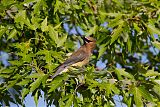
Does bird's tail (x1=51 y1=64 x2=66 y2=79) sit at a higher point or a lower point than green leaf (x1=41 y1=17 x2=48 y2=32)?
lower

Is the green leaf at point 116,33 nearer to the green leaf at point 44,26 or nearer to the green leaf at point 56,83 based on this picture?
the green leaf at point 44,26

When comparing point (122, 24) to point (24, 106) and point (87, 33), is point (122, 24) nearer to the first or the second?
point (87, 33)

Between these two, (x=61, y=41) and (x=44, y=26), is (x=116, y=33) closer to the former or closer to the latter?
(x=61, y=41)

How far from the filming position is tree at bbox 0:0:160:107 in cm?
318

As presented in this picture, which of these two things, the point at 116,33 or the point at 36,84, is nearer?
the point at 36,84

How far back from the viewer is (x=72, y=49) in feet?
13.9

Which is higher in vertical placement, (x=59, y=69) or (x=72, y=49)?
(x=59, y=69)

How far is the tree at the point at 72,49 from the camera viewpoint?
3184mm

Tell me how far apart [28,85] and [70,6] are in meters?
1.22

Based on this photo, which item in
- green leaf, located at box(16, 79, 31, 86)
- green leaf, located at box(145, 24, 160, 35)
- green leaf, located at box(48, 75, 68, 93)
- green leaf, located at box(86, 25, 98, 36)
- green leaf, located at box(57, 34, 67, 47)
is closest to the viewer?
green leaf, located at box(48, 75, 68, 93)

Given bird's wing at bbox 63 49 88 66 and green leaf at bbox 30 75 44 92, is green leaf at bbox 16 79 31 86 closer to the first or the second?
green leaf at bbox 30 75 44 92

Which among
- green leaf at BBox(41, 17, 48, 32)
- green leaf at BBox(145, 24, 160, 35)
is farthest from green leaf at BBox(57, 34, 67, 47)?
green leaf at BBox(145, 24, 160, 35)

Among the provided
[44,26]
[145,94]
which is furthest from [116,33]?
[145,94]

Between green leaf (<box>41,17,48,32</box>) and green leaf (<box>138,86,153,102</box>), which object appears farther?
green leaf (<box>41,17,48,32</box>)
